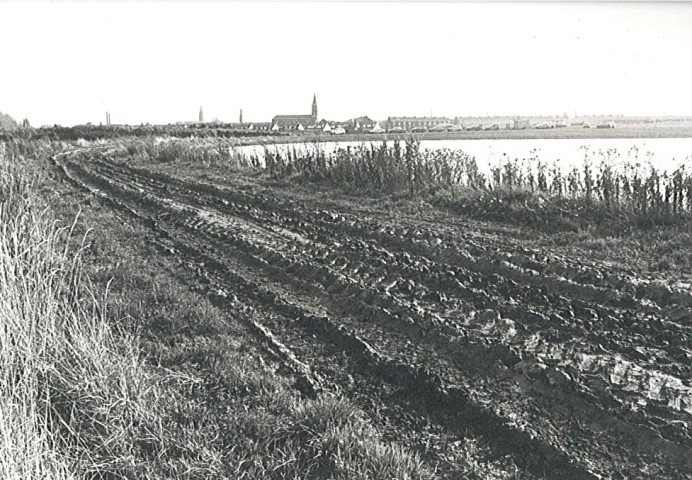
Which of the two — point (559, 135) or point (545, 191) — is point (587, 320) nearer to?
point (545, 191)

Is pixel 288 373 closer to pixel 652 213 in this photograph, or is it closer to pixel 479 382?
pixel 479 382

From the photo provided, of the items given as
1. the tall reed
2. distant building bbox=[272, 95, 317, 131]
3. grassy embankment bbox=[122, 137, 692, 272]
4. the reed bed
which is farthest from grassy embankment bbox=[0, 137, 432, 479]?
distant building bbox=[272, 95, 317, 131]

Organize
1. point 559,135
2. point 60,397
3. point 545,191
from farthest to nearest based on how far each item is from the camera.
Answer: point 559,135
point 545,191
point 60,397

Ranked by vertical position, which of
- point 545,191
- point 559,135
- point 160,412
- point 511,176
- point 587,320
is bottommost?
point 160,412

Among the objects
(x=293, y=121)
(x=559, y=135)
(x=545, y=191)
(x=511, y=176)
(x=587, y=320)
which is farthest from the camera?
(x=293, y=121)

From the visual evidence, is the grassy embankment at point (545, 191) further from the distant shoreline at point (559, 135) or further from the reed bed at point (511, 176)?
the distant shoreline at point (559, 135)

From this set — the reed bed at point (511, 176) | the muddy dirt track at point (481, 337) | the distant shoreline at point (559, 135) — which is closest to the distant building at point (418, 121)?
the distant shoreline at point (559, 135)

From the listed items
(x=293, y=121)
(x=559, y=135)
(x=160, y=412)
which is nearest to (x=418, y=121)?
(x=293, y=121)

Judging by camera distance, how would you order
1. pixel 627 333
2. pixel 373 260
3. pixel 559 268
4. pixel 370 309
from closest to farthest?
pixel 627 333, pixel 370 309, pixel 559 268, pixel 373 260

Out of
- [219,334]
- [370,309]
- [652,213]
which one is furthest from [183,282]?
[652,213]
